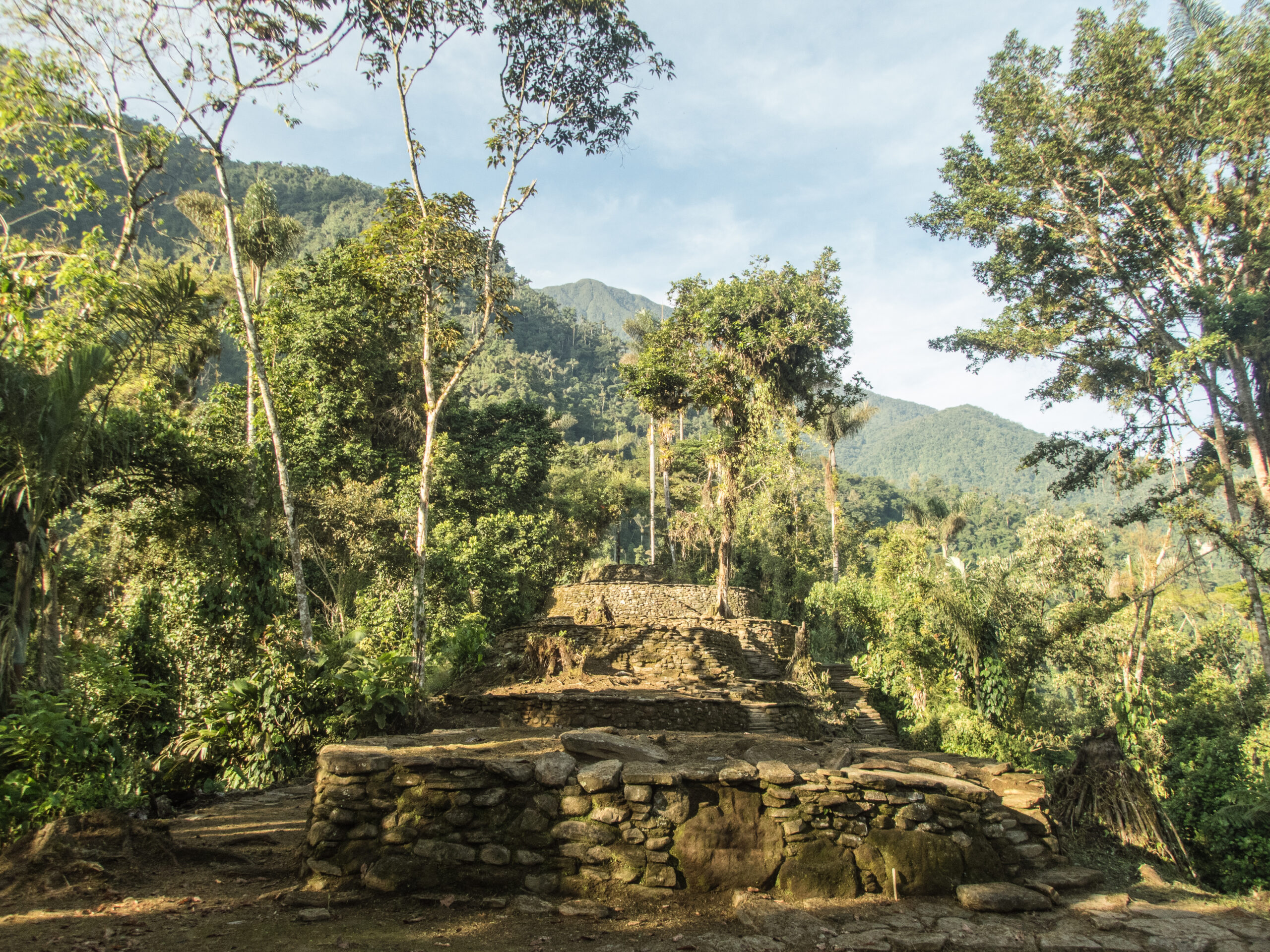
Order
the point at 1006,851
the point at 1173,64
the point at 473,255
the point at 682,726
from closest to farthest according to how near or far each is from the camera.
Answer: the point at 1006,851
the point at 682,726
the point at 473,255
the point at 1173,64

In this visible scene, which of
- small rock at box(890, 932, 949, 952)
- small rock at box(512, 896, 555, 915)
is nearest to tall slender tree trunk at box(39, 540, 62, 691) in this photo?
small rock at box(512, 896, 555, 915)

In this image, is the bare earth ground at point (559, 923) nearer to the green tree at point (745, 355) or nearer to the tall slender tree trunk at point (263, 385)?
the tall slender tree trunk at point (263, 385)

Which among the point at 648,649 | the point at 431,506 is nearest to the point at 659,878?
the point at 648,649

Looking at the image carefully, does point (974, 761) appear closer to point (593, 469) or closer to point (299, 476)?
point (299, 476)

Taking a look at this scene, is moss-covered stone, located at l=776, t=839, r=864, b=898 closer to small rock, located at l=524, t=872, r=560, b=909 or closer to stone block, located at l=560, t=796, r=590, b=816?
stone block, located at l=560, t=796, r=590, b=816

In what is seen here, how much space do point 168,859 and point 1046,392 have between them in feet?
59.0

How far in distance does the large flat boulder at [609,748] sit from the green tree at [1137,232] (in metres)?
12.6

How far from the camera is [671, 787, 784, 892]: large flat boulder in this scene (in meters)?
4.30

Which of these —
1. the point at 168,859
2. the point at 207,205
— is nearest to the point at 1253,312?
the point at 168,859

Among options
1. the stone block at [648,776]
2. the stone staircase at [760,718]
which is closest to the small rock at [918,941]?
the stone block at [648,776]

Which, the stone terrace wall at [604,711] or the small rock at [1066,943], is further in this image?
the stone terrace wall at [604,711]

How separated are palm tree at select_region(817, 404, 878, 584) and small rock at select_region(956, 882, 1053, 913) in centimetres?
2089

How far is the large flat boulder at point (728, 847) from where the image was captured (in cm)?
430

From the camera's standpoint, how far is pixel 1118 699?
468 inches
